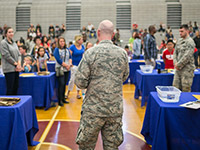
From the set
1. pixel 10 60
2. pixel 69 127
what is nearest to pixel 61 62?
pixel 10 60

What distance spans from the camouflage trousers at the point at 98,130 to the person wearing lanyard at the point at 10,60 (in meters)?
2.58

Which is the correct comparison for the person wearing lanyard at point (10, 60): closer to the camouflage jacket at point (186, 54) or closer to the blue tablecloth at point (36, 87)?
the blue tablecloth at point (36, 87)

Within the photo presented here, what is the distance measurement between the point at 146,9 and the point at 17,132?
20.6 meters

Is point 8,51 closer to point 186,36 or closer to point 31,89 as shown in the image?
point 31,89

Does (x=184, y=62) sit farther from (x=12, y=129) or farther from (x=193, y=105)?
(x=12, y=129)

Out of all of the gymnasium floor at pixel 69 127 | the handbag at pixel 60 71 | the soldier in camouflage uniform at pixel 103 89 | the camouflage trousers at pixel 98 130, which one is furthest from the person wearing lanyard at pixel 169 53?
the camouflage trousers at pixel 98 130

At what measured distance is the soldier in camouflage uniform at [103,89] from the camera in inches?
82.3

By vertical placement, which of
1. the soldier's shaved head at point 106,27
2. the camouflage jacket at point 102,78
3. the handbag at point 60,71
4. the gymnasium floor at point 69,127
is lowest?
the gymnasium floor at point 69,127

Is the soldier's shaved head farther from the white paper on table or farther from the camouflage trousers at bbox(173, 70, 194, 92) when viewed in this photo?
the camouflage trousers at bbox(173, 70, 194, 92)

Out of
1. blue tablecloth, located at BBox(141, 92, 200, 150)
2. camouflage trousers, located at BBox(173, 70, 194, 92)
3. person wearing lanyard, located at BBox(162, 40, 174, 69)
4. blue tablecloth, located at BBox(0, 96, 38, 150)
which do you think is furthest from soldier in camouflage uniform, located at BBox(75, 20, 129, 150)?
person wearing lanyard, located at BBox(162, 40, 174, 69)

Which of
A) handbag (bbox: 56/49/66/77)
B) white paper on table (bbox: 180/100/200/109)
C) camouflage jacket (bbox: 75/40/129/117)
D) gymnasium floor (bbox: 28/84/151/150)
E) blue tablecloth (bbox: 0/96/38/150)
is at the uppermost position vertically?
camouflage jacket (bbox: 75/40/129/117)

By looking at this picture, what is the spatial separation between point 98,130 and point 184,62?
8.56 feet

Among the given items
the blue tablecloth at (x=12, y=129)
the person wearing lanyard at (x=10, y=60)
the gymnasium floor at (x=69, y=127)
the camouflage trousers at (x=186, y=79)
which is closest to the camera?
the blue tablecloth at (x=12, y=129)

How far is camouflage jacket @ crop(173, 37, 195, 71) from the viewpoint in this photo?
4.21 m
